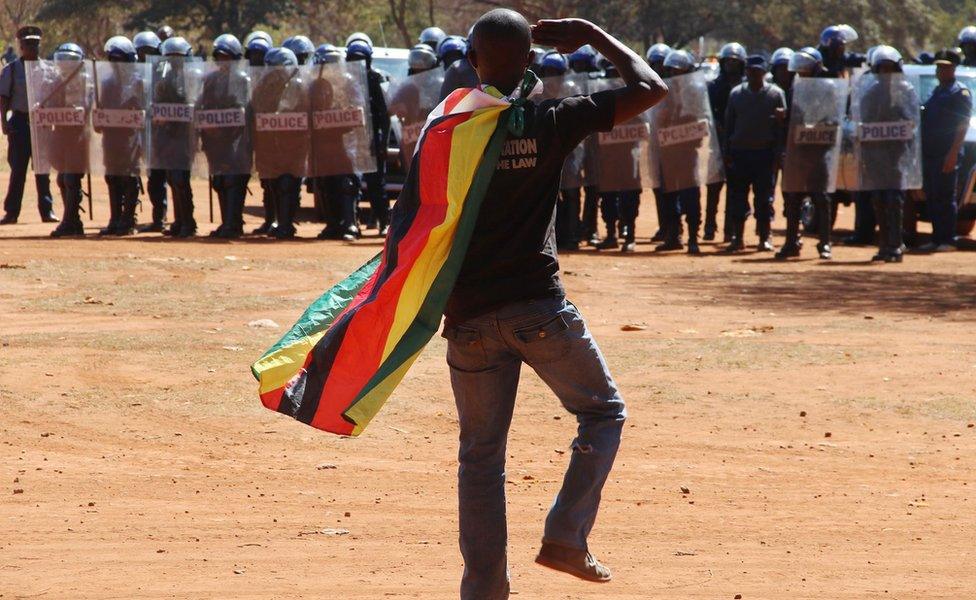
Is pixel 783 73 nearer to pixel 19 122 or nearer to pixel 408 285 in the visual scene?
pixel 19 122

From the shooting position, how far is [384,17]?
49438 millimetres

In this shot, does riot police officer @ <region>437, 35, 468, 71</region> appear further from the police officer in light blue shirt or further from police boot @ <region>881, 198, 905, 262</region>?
police boot @ <region>881, 198, 905, 262</region>

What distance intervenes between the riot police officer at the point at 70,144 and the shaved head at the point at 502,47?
13.5 meters

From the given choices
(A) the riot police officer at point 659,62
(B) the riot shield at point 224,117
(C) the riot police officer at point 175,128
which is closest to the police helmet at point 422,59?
(B) the riot shield at point 224,117

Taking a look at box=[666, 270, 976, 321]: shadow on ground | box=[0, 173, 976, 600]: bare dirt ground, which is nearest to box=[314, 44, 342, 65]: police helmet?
box=[0, 173, 976, 600]: bare dirt ground

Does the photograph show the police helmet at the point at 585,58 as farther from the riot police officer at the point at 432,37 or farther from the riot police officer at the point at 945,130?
the riot police officer at the point at 945,130

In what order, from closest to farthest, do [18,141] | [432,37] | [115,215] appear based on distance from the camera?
[115,215]
[432,37]
[18,141]

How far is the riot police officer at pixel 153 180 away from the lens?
17.1 meters

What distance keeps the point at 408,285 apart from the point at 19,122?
15.4 m

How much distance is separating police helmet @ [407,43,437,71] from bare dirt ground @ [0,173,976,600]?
4.59 meters

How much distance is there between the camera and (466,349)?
4328mm

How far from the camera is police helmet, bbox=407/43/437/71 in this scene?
659 inches

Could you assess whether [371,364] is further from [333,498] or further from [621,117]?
[333,498]

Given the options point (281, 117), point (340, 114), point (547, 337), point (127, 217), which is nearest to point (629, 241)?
point (340, 114)
